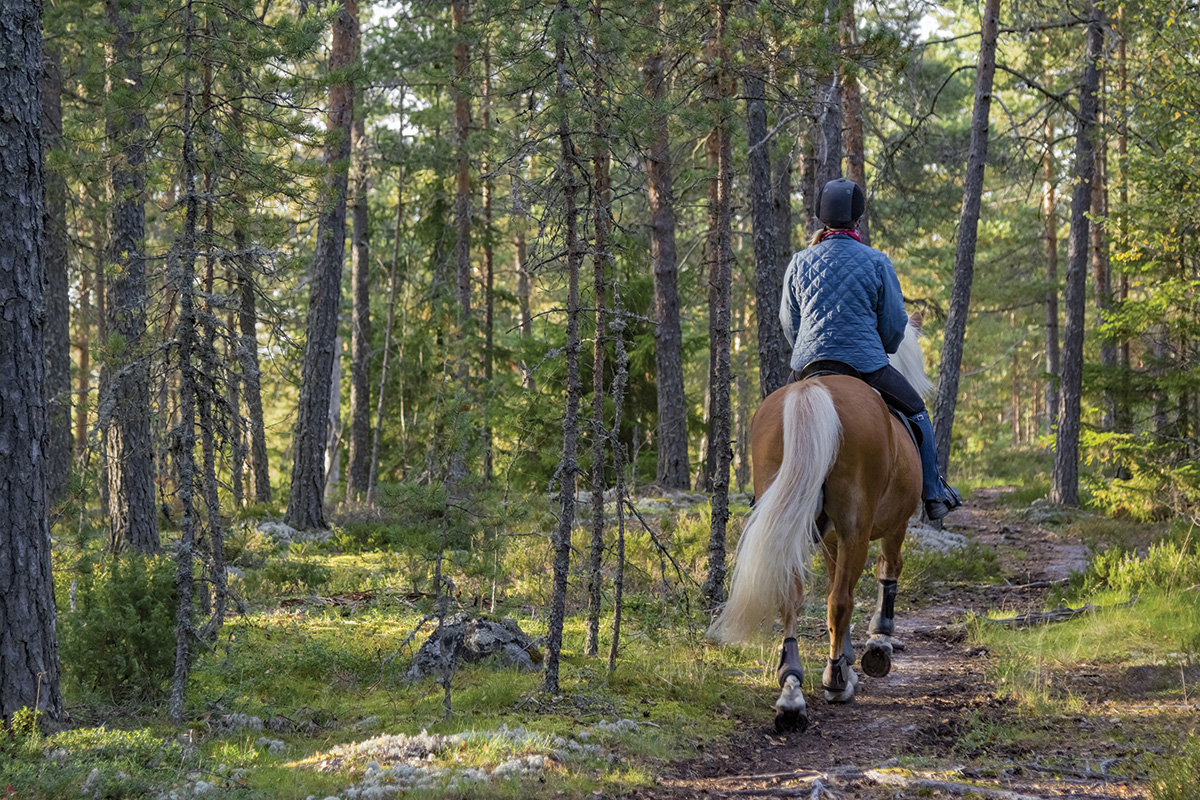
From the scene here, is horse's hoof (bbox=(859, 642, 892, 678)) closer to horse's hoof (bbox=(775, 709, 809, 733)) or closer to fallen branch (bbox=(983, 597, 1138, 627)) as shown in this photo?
horse's hoof (bbox=(775, 709, 809, 733))


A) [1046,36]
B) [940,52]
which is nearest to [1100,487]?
[1046,36]

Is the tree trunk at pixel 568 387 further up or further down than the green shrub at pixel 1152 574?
further up

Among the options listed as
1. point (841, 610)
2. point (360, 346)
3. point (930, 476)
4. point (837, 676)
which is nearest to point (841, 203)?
point (930, 476)

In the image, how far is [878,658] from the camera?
20.4 ft

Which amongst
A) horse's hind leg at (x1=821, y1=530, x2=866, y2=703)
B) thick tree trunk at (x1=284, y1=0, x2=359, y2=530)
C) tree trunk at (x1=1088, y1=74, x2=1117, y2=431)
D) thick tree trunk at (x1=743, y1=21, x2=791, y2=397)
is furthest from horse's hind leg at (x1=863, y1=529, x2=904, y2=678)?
tree trunk at (x1=1088, y1=74, x2=1117, y2=431)

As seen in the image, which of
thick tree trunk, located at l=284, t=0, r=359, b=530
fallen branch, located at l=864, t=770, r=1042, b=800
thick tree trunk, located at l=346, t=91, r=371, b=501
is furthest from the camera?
thick tree trunk, located at l=346, t=91, r=371, b=501

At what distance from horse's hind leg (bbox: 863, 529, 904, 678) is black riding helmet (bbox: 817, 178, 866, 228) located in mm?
2236

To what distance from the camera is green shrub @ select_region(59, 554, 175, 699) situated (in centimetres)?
550

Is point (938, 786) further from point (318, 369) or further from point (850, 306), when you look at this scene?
point (318, 369)

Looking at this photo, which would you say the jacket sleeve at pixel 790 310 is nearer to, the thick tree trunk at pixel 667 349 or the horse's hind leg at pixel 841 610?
the horse's hind leg at pixel 841 610

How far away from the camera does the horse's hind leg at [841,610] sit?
17.6ft

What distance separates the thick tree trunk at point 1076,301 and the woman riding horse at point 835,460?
11567 mm

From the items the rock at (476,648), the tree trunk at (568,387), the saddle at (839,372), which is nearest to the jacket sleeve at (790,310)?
the saddle at (839,372)

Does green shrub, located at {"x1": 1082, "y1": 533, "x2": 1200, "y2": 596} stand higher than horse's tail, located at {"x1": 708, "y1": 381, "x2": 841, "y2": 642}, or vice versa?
horse's tail, located at {"x1": 708, "y1": 381, "x2": 841, "y2": 642}
